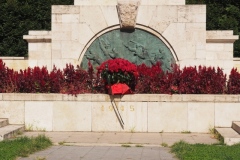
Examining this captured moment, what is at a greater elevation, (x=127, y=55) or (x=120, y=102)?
(x=127, y=55)

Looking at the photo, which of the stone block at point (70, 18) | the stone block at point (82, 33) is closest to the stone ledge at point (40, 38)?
the stone block at point (70, 18)

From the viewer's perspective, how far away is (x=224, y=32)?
15344 millimetres

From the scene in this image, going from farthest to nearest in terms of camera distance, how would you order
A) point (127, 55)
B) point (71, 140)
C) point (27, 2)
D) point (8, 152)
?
point (27, 2), point (127, 55), point (71, 140), point (8, 152)

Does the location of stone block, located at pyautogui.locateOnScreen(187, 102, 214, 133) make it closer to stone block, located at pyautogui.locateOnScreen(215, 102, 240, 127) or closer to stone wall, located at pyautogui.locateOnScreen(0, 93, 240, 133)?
stone wall, located at pyautogui.locateOnScreen(0, 93, 240, 133)

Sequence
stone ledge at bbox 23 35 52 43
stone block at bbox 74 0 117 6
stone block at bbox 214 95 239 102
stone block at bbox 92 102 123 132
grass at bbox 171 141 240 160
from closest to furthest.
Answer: grass at bbox 171 141 240 160, stone block at bbox 214 95 239 102, stone block at bbox 92 102 123 132, stone block at bbox 74 0 117 6, stone ledge at bbox 23 35 52 43

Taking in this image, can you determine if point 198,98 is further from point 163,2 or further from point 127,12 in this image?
point 163,2

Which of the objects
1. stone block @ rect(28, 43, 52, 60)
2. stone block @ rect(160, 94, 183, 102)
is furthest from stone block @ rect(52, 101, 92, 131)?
stone block @ rect(28, 43, 52, 60)

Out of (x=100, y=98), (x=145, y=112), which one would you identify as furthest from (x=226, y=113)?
(x=100, y=98)

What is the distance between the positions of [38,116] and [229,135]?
484 cm

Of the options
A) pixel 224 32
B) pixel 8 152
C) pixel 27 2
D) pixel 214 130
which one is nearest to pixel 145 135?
pixel 214 130

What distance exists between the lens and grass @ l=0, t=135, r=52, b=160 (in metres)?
8.52

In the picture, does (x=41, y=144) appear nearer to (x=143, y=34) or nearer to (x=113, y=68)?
(x=113, y=68)

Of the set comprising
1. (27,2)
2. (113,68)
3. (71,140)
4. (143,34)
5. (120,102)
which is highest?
(27,2)

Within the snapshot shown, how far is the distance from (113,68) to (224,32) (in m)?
4.89
